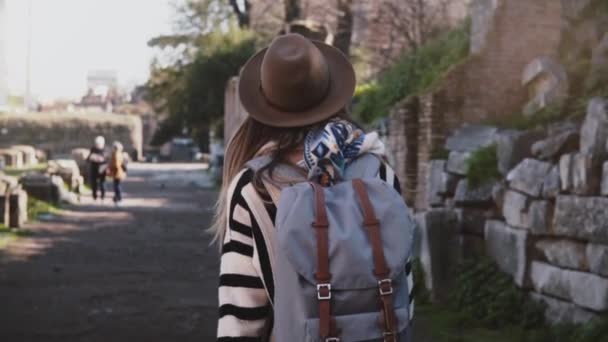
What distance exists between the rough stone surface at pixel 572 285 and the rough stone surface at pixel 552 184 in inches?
18.7

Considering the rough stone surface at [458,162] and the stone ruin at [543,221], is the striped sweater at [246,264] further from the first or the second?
the rough stone surface at [458,162]

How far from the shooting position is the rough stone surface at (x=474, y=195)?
8430 millimetres

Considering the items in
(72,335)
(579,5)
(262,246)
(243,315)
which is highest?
(579,5)

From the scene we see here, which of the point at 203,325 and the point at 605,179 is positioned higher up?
the point at 605,179

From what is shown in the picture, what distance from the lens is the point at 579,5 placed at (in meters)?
10.3

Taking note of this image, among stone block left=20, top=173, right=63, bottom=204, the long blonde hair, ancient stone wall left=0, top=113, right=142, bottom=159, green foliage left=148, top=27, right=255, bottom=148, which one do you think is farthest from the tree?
the long blonde hair

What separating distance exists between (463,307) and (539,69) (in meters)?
3.04

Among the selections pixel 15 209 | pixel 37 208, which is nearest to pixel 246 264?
pixel 15 209

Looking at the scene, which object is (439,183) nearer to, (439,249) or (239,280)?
(439,249)

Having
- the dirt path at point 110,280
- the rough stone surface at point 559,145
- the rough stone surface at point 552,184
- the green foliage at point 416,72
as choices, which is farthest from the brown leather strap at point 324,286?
the green foliage at point 416,72

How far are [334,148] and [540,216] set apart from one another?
15.3 ft

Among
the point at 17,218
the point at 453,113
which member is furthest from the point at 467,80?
the point at 17,218

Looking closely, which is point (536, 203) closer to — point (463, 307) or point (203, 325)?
point (463, 307)

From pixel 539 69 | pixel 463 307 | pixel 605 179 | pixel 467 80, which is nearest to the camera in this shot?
pixel 605 179
